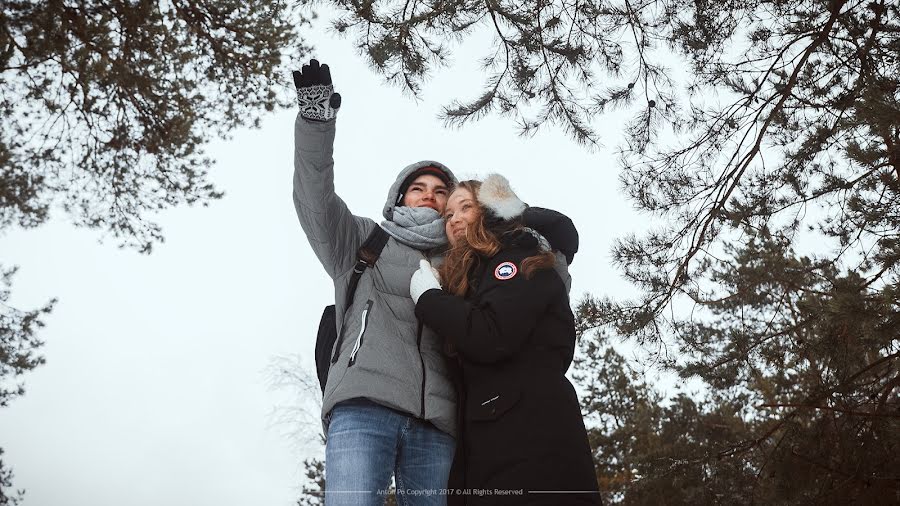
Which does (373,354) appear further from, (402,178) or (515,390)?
(402,178)

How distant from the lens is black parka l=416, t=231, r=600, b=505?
1744 millimetres

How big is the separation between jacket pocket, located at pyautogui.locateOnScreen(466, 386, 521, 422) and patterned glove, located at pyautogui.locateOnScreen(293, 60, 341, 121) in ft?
3.03

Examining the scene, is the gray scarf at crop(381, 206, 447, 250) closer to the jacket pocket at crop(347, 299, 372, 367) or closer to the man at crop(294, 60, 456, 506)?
the man at crop(294, 60, 456, 506)

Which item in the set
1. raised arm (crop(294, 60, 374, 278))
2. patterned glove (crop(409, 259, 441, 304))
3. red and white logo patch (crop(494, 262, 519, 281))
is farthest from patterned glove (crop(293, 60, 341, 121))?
red and white logo patch (crop(494, 262, 519, 281))

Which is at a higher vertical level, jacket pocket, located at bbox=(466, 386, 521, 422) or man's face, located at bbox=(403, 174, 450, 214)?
man's face, located at bbox=(403, 174, 450, 214)

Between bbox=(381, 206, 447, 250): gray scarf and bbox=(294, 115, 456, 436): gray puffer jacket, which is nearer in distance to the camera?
bbox=(294, 115, 456, 436): gray puffer jacket

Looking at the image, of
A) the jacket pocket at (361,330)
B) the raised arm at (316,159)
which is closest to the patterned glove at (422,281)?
the jacket pocket at (361,330)

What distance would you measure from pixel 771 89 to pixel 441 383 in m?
2.52

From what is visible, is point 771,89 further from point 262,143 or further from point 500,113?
point 262,143

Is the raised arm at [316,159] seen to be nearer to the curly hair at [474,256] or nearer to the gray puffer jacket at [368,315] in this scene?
the gray puffer jacket at [368,315]

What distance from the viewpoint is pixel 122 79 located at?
15.8ft

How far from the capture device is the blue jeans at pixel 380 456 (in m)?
1.83

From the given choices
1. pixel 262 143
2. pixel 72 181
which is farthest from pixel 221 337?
pixel 72 181

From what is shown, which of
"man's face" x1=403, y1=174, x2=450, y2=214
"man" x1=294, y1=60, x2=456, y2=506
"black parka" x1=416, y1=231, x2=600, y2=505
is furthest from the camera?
"man's face" x1=403, y1=174, x2=450, y2=214
